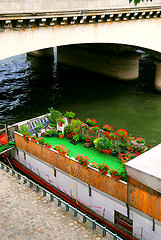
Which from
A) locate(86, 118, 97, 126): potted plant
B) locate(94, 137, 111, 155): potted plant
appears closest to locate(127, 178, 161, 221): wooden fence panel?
locate(94, 137, 111, 155): potted plant

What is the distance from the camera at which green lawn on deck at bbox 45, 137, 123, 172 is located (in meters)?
13.5

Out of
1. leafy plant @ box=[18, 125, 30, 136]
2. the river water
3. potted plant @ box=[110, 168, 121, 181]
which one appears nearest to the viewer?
potted plant @ box=[110, 168, 121, 181]

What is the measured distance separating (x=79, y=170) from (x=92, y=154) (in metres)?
1.92

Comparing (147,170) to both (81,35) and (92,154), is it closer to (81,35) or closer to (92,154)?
(92,154)

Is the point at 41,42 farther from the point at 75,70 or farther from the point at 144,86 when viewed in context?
the point at 75,70

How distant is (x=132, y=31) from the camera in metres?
23.8

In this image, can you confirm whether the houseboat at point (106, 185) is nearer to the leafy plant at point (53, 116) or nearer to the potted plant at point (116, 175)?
the potted plant at point (116, 175)

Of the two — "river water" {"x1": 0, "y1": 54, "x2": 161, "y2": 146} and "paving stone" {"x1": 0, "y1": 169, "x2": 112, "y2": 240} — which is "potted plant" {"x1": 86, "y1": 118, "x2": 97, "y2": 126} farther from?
"river water" {"x1": 0, "y1": 54, "x2": 161, "y2": 146}

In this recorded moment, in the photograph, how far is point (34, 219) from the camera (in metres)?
11.5

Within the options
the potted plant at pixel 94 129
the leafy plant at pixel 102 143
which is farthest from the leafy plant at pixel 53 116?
the leafy plant at pixel 102 143

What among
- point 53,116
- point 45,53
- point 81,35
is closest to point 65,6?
point 81,35

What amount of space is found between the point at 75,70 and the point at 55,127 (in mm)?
24896

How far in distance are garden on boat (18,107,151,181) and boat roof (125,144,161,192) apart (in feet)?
4.12

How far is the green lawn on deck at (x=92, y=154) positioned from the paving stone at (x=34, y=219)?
110 inches
